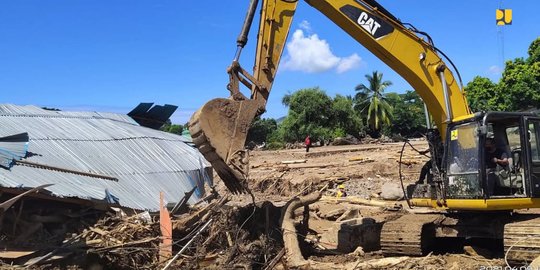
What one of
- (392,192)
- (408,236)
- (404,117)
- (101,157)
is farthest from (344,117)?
(408,236)

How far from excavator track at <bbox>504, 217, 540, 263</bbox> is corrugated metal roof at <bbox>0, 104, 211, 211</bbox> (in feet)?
22.5

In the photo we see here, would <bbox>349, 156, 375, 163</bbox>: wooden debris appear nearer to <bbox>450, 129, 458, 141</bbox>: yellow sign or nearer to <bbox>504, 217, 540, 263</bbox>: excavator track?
<bbox>450, 129, 458, 141</bbox>: yellow sign

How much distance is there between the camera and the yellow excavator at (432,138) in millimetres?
7992

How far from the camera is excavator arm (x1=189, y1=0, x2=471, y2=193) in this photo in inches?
313

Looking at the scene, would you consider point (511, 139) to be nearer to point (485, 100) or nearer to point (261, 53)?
point (261, 53)

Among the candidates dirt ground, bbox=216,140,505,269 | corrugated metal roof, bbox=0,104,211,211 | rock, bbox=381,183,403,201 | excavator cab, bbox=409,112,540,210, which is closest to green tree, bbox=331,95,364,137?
dirt ground, bbox=216,140,505,269

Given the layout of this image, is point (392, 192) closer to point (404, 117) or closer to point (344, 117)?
point (344, 117)

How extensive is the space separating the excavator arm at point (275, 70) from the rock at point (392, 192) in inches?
346

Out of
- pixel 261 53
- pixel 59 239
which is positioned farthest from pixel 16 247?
pixel 261 53

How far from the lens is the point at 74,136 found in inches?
511

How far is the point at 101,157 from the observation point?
496 inches

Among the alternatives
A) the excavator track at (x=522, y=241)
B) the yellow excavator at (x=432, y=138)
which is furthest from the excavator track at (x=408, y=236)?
the excavator track at (x=522, y=241)

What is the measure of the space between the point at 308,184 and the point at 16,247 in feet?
47.4

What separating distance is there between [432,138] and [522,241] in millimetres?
2382
